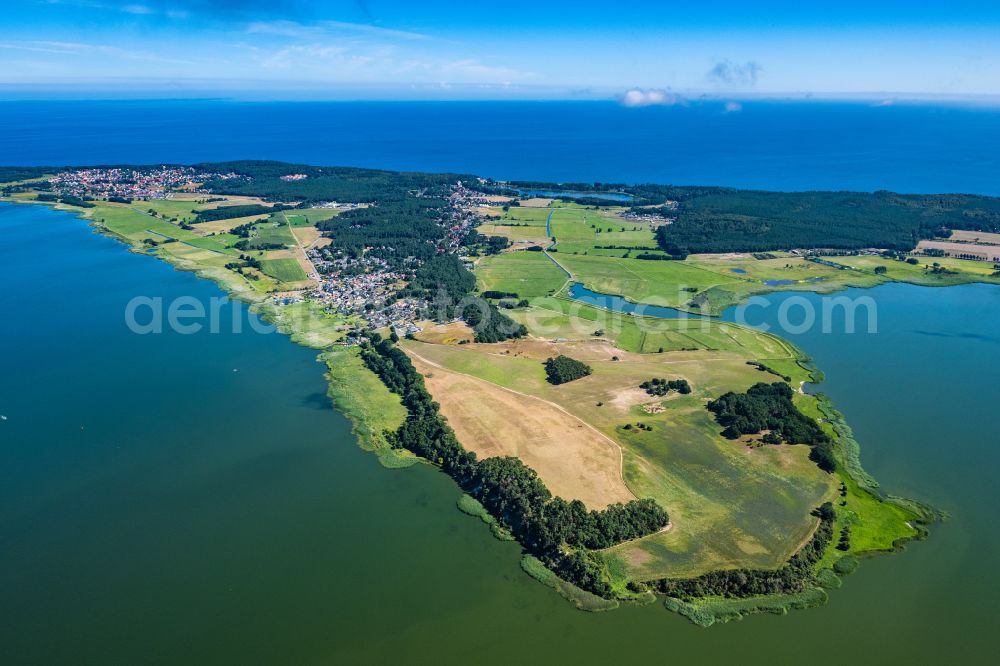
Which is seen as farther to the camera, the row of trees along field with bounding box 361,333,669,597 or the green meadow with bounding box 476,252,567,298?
the green meadow with bounding box 476,252,567,298

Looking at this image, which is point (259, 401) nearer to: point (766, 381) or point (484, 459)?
point (484, 459)

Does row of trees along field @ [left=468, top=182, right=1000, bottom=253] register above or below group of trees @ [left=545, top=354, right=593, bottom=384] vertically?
above

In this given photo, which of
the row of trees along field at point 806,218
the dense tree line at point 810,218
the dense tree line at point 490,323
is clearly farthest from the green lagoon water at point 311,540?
the dense tree line at point 810,218

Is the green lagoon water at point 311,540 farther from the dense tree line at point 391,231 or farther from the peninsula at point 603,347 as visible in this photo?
the dense tree line at point 391,231

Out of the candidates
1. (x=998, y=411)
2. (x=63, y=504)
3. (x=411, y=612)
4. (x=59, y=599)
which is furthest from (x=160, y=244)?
(x=998, y=411)

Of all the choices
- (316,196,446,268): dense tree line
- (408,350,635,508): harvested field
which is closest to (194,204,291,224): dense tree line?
(316,196,446,268): dense tree line

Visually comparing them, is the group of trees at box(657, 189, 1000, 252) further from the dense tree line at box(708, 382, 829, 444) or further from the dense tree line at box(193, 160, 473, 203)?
the dense tree line at box(193, 160, 473, 203)

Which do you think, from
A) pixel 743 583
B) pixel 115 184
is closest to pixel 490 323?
pixel 743 583
